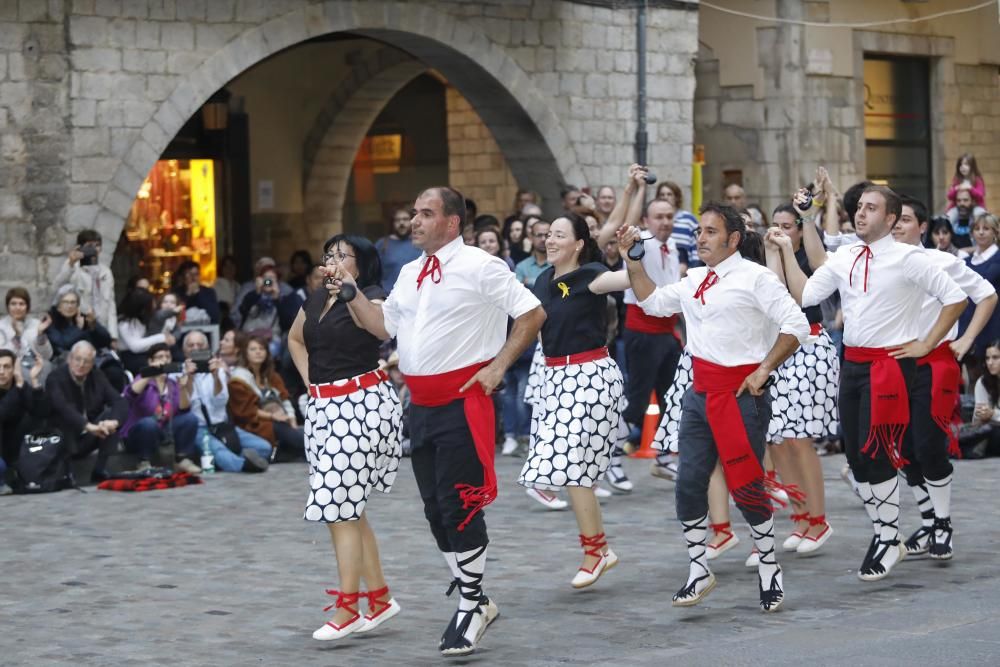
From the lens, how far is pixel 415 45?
60.2ft

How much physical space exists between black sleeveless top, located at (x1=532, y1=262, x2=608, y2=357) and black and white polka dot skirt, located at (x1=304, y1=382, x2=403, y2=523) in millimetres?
1810

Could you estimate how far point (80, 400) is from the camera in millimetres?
13266

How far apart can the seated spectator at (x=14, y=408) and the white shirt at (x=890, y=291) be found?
6.57 m

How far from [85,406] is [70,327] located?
926 millimetres

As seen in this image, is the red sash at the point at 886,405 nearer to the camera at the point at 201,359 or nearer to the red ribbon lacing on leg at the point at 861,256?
the red ribbon lacing on leg at the point at 861,256

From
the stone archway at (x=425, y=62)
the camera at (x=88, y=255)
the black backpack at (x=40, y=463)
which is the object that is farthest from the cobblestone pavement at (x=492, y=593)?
the stone archway at (x=425, y=62)

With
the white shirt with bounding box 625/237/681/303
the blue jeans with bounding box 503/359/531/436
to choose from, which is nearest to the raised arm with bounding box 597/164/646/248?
the white shirt with bounding box 625/237/681/303

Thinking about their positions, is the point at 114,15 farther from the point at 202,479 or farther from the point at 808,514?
the point at 808,514

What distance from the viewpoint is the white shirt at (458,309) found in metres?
7.57

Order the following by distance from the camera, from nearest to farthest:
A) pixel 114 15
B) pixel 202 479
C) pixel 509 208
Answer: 1. pixel 202 479
2. pixel 114 15
3. pixel 509 208

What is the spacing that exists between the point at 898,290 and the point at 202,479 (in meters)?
6.53

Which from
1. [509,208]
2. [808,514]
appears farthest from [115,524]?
[509,208]

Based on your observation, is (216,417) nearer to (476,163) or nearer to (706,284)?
(706,284)

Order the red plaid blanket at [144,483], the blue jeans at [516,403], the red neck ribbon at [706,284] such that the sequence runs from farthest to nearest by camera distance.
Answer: the blue jeans at [516,403], the red plaid blanket at [144,483], the red neck ribbon at [706,284]
